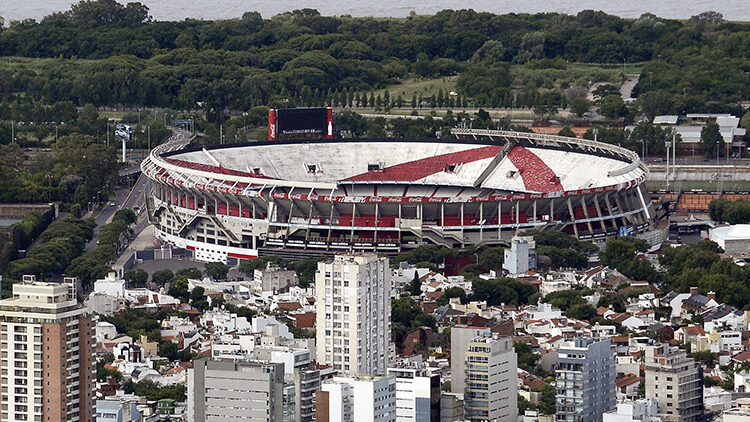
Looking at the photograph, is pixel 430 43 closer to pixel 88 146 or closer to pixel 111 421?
pixel 88 146

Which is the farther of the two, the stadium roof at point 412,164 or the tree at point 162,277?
the stadium roof at point 412,164

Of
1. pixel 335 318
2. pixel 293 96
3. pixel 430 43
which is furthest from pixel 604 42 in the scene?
pixel 335 318

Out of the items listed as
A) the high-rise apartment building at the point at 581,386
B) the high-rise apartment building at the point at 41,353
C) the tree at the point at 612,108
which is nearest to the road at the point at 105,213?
the tree at the point at 612,108

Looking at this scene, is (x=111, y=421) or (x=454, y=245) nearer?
(x=111, y=421)

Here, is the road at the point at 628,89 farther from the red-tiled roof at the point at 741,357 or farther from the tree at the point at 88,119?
the red-tiled roof at the point at 741,357

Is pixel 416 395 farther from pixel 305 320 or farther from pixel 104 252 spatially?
pixel 104 252

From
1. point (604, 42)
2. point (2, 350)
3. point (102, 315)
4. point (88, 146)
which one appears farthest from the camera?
point (604, 42)

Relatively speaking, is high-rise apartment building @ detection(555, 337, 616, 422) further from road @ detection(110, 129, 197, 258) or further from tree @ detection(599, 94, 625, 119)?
tree @ detection(599, 94, 625, 119)
